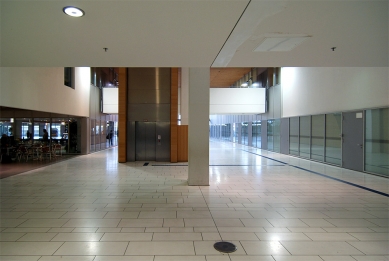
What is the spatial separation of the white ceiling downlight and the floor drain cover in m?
3.15

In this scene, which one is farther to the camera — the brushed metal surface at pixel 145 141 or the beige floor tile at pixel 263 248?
the brushed metal surface at pixel 145 141

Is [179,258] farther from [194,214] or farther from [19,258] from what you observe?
[19,258]

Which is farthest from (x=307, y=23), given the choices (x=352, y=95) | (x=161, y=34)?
(x=352, y=95)

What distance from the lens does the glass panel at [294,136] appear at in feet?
47.1

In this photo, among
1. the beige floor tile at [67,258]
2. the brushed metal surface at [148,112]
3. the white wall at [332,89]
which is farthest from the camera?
the brushed metal surface at [148,112]

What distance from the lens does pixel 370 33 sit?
3.71 m

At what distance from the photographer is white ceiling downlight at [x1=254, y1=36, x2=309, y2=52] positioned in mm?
3879

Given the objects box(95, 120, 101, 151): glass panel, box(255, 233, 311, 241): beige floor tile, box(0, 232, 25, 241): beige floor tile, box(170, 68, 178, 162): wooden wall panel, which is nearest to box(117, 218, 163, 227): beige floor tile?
box(0, 232, 25, 241): beige floor tile

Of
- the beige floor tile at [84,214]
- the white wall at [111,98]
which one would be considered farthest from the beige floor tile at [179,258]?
the white wall at [111,98]

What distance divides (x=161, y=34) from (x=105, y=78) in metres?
17.3

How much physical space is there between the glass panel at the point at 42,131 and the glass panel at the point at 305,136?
14145 mm

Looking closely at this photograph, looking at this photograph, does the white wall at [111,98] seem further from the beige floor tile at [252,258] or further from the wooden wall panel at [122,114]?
the beige floor tile at [252,258]

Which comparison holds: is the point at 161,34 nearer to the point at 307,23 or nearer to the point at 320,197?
the point at 307,23

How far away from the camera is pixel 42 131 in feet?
44.1
